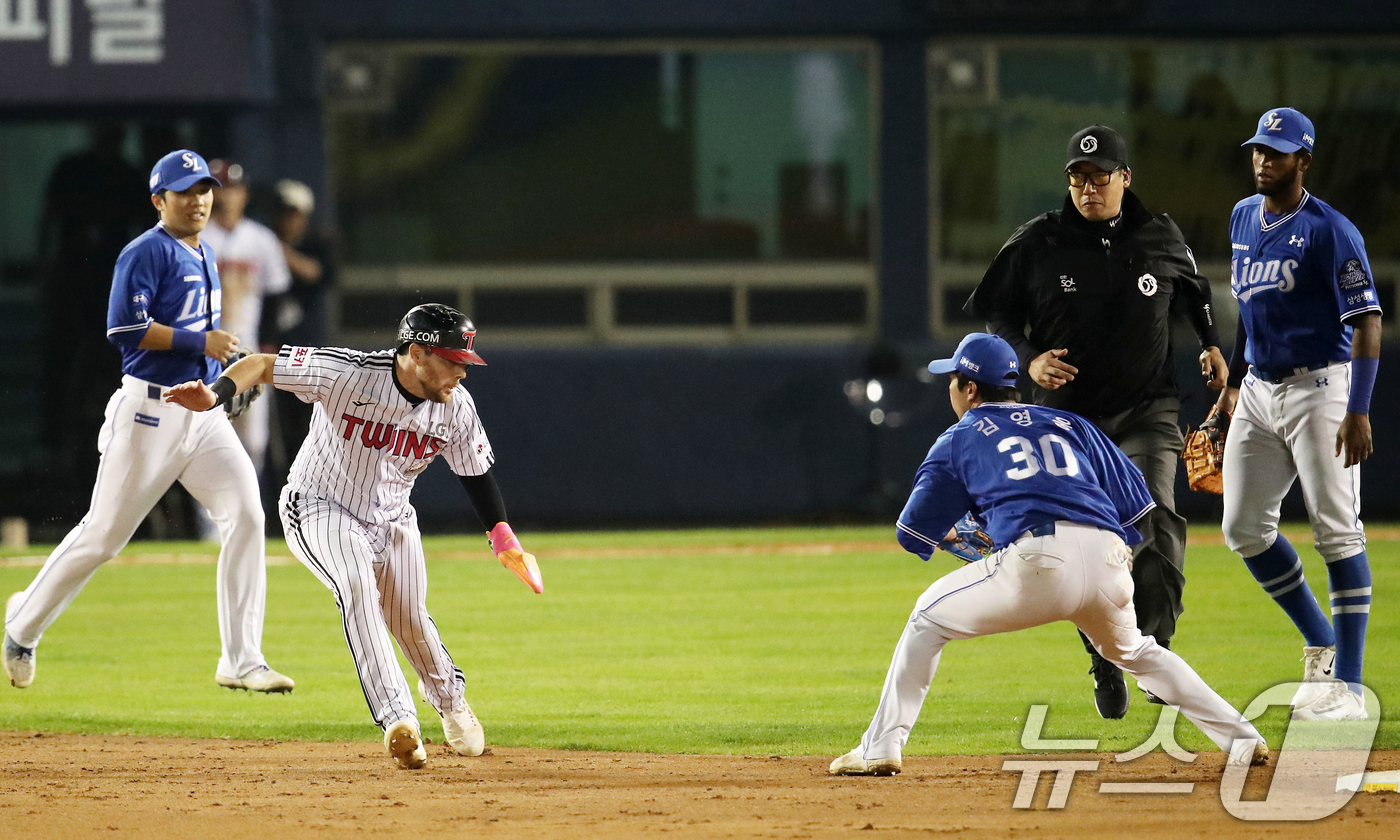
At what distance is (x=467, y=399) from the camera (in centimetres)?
657

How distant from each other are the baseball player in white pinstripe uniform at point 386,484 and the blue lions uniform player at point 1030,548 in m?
1.38

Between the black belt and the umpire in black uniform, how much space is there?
0.15 metres

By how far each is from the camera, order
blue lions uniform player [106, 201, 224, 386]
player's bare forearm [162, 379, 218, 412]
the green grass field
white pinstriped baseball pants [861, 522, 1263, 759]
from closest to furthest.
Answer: white pinstriped baseball pants [861, 522, 1263, 759] → player's bare forearm [162, 379, 218, 412] → the green grass field → blue lions uniform player [106, 201, 224, 386]

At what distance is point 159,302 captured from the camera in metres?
7.66

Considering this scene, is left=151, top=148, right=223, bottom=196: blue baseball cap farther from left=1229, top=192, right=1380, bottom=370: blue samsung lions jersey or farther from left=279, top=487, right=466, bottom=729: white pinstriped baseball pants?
left=1229, top=192, right=1380, bottom=370: blue samsung lions jersey

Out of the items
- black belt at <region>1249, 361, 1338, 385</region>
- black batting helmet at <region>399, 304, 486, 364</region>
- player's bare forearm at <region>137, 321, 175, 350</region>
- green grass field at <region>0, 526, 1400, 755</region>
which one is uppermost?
black batting helmet at <region>399, 304, 486, 364</region>

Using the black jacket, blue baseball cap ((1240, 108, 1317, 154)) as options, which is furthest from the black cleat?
blue baseball cap ((1240, 108, 1317, 154))

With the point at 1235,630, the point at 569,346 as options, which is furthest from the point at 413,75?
the point at 1235,630

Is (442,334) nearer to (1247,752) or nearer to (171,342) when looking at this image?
(171,342)

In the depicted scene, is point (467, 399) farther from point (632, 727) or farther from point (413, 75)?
point (413, 75)

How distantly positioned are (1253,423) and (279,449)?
10019mm

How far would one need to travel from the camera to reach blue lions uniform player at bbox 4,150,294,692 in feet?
24.7

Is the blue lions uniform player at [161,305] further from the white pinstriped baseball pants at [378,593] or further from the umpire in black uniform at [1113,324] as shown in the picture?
the umpire in black uniform at [1113,324]

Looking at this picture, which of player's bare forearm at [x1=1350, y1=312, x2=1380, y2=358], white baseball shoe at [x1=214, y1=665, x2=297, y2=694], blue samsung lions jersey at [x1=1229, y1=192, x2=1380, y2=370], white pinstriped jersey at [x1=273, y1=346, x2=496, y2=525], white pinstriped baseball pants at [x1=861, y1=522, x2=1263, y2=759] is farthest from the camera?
white baseball shoe at [x1=214, y1=665, x2=297, y2=694]
